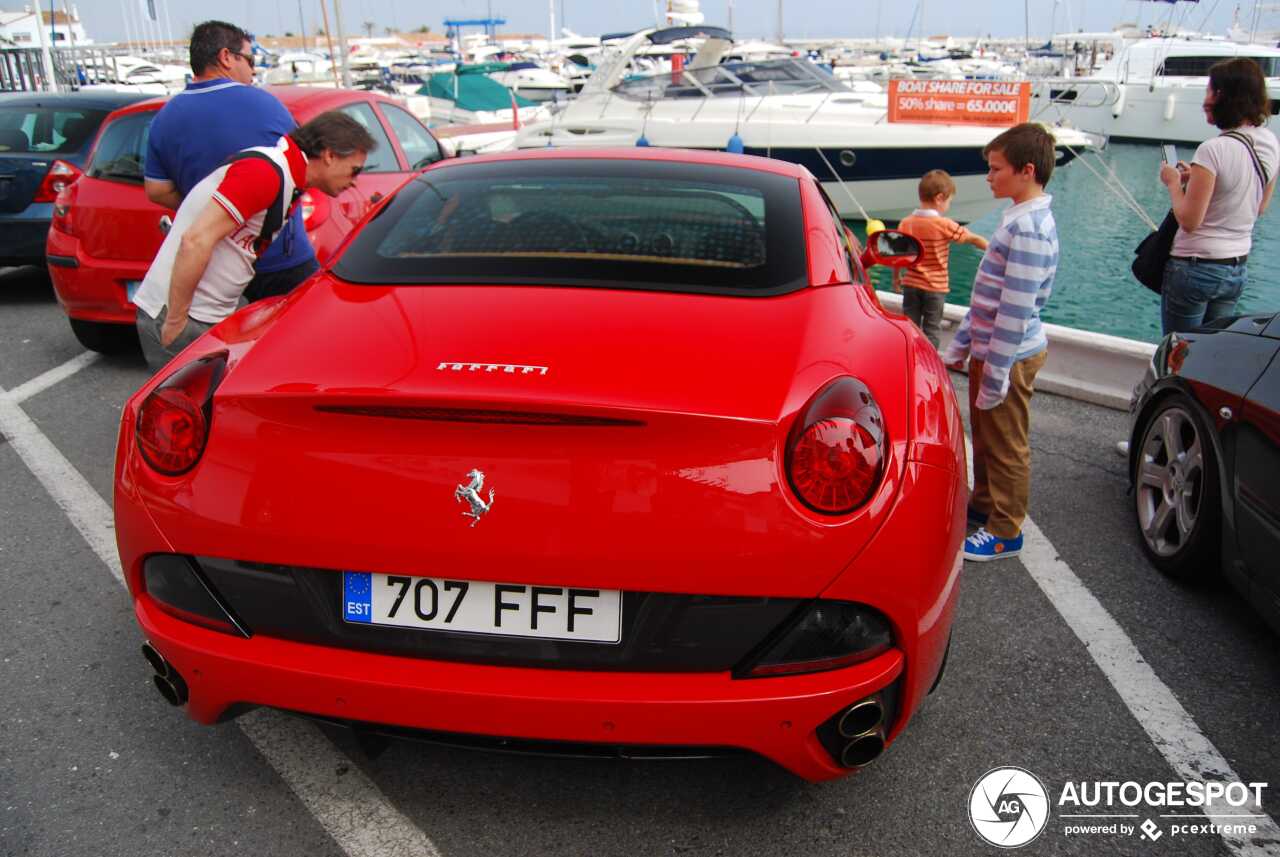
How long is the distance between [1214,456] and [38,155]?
782 centimetres

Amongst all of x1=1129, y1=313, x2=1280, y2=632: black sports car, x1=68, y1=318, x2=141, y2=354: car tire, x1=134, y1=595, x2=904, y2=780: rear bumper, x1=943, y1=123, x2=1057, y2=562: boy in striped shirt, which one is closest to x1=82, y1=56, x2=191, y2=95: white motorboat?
x1=68, y1=318, x2=141, y2=354: car tire

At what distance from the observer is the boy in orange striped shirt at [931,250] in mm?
5758

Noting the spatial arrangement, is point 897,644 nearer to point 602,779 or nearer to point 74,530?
point 602,779

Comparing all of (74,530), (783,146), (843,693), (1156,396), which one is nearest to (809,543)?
(843,693)

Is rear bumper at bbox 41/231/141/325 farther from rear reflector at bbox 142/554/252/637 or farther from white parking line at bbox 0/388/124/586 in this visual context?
rear reflector at bbox 142/554/252/637

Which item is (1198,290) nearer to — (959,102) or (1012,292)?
(1012,292)

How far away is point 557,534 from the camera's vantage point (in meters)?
1.85

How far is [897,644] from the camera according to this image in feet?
6.59

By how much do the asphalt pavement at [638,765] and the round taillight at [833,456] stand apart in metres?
0.67

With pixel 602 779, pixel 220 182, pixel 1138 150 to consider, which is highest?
pixel 220 182

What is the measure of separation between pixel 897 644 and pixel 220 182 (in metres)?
2.43

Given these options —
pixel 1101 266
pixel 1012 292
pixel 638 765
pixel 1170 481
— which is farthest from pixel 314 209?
pixel 1101 266

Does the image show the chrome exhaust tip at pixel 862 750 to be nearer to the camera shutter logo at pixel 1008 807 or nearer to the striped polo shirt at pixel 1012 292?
the camera shutter logo at pixel 1008 807

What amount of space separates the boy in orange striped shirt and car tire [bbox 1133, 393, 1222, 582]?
2.08 metres
